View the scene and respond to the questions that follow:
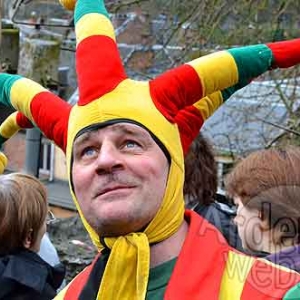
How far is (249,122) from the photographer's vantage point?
6062mm

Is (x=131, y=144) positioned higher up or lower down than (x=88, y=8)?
lower down

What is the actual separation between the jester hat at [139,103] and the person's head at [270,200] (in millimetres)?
407

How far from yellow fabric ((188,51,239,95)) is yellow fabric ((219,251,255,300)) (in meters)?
0.37

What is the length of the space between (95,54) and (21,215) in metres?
0.87

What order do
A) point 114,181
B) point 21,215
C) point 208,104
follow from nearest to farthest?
1. point 114,181
2. point 208,104
3. point 21,215

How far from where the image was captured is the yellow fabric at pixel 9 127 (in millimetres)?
1955

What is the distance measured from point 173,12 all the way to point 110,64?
4.18 m

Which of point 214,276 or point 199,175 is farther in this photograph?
point 199,175

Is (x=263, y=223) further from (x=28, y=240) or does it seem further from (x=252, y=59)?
(x=28, y=240)

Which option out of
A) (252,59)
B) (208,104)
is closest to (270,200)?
(208,104)

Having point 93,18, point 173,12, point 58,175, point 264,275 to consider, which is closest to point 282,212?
point 264,275

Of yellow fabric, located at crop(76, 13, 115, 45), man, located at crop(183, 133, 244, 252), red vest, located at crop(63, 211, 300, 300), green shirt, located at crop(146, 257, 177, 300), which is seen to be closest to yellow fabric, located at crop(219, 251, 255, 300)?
red vest, located at crop(63, 211, 300, 300)

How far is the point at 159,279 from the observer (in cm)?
144

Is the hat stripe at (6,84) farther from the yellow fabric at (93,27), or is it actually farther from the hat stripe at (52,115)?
the yellow fabric at (93,27)
